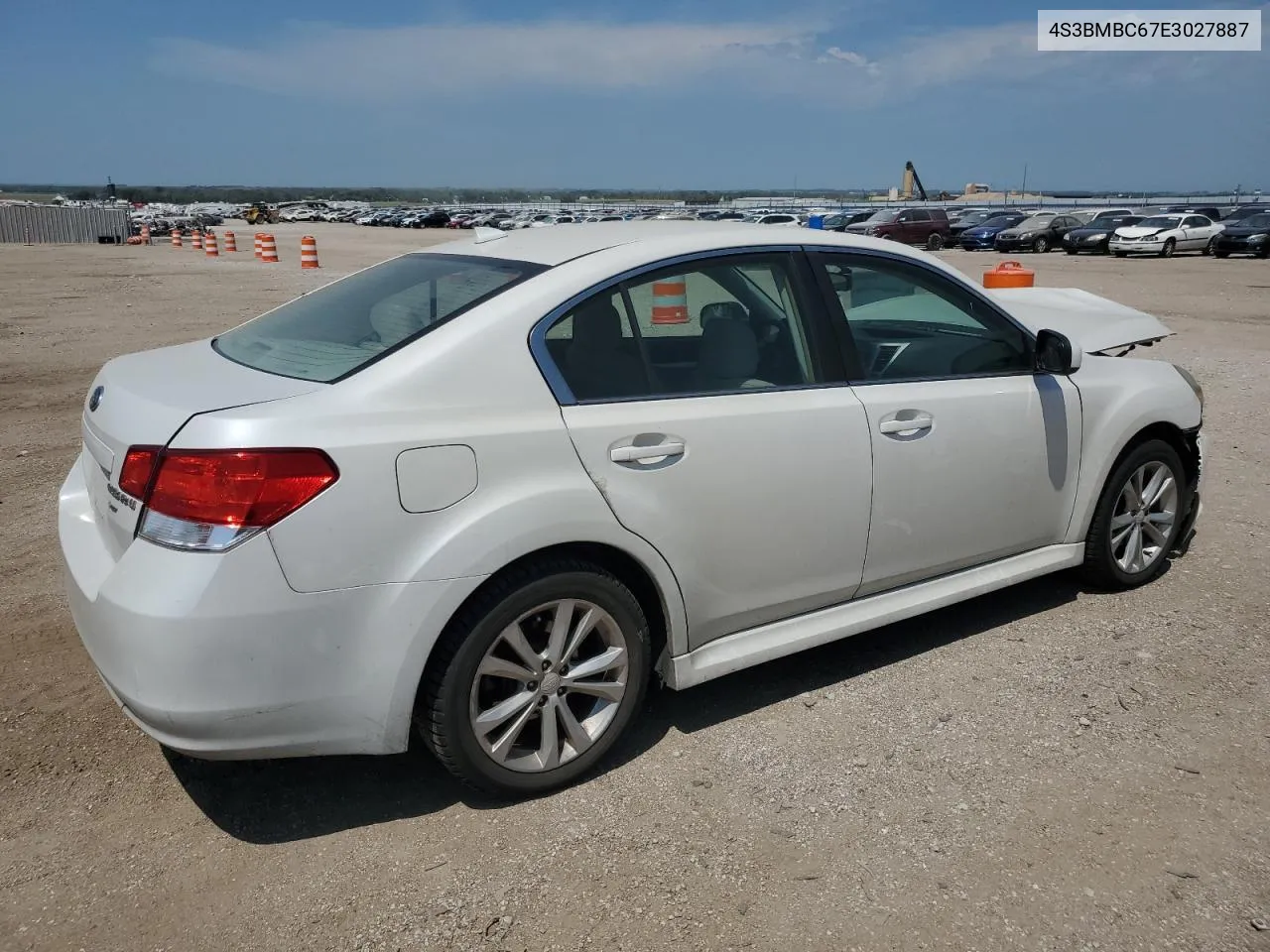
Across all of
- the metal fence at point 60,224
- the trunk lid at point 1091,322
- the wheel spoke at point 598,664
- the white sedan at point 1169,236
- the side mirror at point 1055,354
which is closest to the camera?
the wheel spoke at point 598,664

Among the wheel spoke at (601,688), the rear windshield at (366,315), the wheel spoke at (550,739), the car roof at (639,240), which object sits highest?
the car roof at (639,240)

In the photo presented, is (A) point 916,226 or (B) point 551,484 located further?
(A) point 916,226

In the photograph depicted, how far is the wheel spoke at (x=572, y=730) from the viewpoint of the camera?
10.2 ft

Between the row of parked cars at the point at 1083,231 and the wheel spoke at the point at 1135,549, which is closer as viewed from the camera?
the wheel spoke at the point at 1135,549

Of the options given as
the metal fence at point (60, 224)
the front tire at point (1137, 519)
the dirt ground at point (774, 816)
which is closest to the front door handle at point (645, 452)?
the dirt ground at point (774, 816)

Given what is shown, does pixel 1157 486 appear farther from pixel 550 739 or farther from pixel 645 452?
pixel 550 739

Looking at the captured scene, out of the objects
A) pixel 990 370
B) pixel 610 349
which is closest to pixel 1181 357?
pixel 990 370

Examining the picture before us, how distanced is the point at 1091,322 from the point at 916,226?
3676 centimetres

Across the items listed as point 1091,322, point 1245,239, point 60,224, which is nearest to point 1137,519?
point 1091,322

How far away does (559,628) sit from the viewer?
301 cm

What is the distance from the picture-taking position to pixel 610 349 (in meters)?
3.18

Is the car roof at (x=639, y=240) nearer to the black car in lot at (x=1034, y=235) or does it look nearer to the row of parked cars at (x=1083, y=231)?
Result: the row of parked cars at (x=1083, y=231)

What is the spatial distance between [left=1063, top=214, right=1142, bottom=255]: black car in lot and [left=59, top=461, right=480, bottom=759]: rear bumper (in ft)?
123

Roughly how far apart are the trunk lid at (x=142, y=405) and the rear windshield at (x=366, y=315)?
0.10 metres
